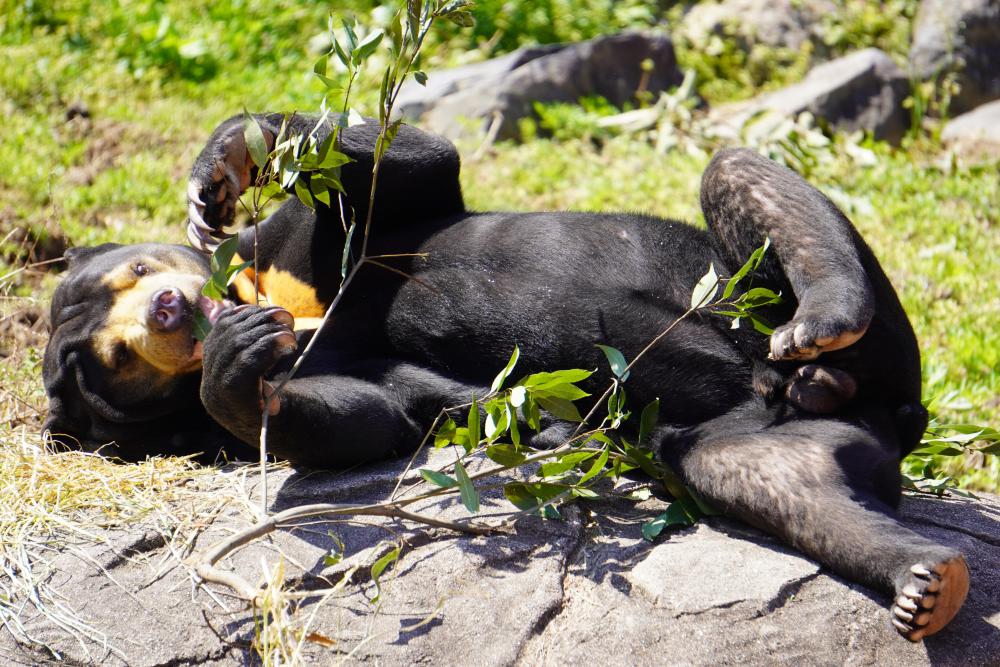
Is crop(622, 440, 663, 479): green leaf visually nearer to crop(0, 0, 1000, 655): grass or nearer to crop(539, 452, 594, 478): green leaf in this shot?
crop(539, 452, 594, 478): green leaf

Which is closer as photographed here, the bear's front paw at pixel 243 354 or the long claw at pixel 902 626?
the long claw at pixel 902 626

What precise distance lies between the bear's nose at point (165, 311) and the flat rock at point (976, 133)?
561cm

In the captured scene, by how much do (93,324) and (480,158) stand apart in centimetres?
388

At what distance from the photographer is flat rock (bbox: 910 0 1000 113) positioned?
8180 mm

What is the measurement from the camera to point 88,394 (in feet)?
11.7

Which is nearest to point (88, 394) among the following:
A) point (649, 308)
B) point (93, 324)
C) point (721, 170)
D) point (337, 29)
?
point (93, 324)

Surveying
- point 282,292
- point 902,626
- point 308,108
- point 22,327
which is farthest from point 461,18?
point 308,108

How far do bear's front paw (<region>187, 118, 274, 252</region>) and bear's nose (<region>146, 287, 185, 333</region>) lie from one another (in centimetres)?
26

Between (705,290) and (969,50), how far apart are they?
638 centimetres

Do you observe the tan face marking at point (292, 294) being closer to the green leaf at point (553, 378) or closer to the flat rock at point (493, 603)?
the flat rock at point (493, 603)

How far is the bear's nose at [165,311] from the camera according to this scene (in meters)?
3.47

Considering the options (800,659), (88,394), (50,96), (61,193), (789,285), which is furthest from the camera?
(50,96)

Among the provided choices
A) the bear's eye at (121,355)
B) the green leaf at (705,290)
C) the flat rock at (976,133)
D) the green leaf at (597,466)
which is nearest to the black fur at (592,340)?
the bear's eye at (121,355)

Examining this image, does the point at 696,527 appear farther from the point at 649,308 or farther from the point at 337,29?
the point at 337,29
